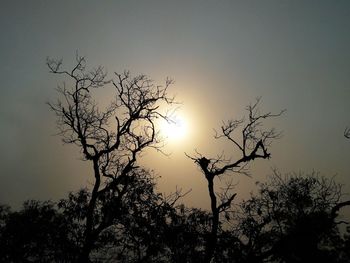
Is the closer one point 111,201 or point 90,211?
point 90,211

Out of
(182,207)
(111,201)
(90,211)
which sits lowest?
(90,211)

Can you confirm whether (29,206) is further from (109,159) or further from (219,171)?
(219,171)

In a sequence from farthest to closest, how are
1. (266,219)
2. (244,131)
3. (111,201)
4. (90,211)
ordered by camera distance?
(266,219)
(111,201)
(244,131)
(90,211)

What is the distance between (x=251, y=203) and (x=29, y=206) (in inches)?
634

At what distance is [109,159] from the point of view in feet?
59.5

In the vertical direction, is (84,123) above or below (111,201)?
above

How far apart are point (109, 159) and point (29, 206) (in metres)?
9.57

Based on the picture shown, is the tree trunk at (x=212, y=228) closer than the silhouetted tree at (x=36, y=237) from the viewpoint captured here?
Yes

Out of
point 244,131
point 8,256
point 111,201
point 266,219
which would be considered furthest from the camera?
point 266,219

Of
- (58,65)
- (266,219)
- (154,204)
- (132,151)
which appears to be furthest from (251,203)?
(58,65)

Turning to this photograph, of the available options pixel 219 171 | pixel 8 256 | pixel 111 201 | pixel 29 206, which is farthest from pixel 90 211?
pixel 29 206

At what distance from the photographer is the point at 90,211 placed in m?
15.6

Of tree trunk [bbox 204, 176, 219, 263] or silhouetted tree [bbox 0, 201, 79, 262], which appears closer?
tree trunk [bbox 204, 176, 219, 263]

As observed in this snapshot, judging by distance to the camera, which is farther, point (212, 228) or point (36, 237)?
point (36, 237)
